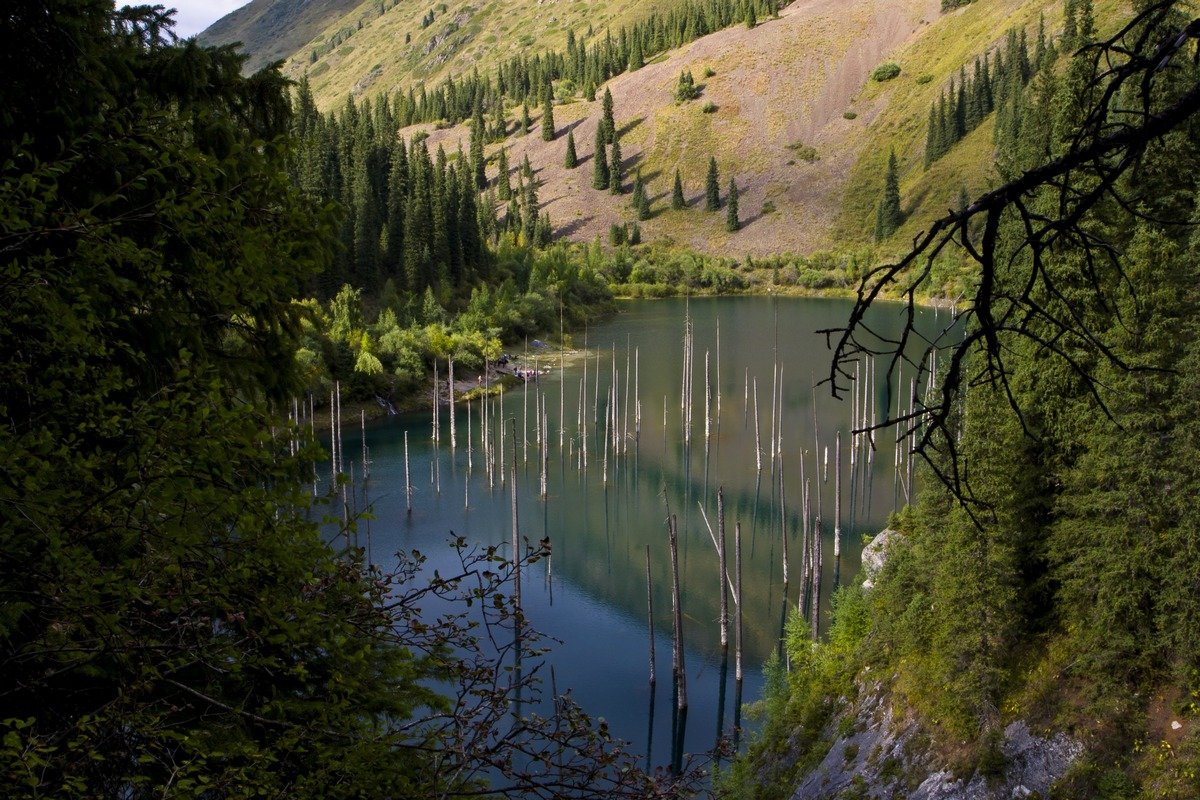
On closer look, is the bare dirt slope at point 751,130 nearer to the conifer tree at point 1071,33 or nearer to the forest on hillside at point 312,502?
the conifer tree at point 1071,33

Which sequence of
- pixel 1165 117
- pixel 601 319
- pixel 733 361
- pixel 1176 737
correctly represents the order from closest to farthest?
pixel 1165 117 < pixel 1176 737 < pixel 733 361 < pixel 601 319

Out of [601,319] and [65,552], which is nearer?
[65,552]

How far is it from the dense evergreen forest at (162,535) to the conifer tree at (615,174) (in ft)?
426

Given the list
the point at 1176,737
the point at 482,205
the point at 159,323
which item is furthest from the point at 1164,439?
the point at 482,205

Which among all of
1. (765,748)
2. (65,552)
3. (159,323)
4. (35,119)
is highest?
(35,119)

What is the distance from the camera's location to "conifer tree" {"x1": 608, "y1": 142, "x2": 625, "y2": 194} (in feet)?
433

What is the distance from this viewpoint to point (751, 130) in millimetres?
136625

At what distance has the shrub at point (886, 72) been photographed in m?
135

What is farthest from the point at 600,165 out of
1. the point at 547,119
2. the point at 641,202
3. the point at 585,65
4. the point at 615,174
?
the point at 585,65

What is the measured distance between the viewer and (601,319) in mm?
75438

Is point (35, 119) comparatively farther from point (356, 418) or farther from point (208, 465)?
point (356, 418)

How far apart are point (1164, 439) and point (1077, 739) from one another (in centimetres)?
469

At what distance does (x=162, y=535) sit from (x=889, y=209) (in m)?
114

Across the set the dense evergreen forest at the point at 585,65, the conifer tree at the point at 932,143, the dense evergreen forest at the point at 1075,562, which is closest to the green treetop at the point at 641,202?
the dense evergreen forest at the point at 585,65
